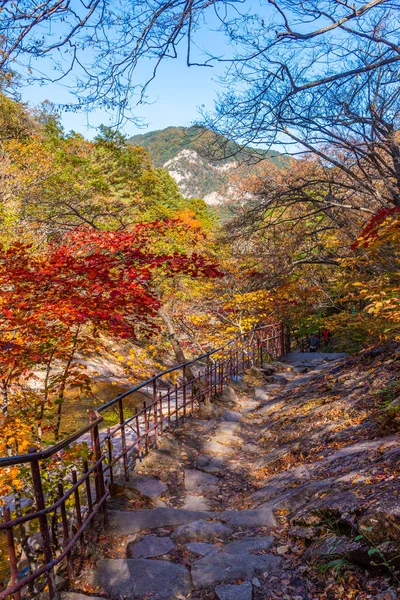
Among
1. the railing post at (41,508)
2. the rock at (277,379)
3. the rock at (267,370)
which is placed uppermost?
the railing post at (41,508)

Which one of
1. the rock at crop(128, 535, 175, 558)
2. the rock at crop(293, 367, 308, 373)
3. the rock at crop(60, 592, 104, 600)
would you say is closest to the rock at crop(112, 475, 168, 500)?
the rock at crop(128, 535, 175, 558)

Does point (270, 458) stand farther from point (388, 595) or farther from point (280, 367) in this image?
point (280, 367)

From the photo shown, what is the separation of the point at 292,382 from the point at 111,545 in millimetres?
8995

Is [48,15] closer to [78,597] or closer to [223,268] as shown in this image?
[78,597]

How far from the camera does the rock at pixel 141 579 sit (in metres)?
2.82

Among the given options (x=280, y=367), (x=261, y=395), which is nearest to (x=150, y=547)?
(x=261, y=395)

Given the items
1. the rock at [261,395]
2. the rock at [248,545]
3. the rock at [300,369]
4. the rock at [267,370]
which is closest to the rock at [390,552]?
the rock at [248,545]

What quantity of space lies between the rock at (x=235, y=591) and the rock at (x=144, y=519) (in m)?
1.18

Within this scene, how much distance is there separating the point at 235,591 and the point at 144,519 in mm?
1375

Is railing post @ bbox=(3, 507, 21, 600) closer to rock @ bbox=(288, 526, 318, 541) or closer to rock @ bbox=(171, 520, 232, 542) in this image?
rock @ bbox=(171, 520, 232, 542)

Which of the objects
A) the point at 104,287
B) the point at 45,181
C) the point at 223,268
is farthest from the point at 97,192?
the point at 104,287

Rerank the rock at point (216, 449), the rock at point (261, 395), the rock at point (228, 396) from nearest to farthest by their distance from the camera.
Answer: the rock at point (216, 449) < the rock at point (228, 396) < the rock at point (261, 395)

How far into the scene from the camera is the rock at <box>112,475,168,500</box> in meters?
4.55

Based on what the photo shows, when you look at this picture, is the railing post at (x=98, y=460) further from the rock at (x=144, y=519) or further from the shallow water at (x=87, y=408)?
the shallow water at (x=87, y=408)
